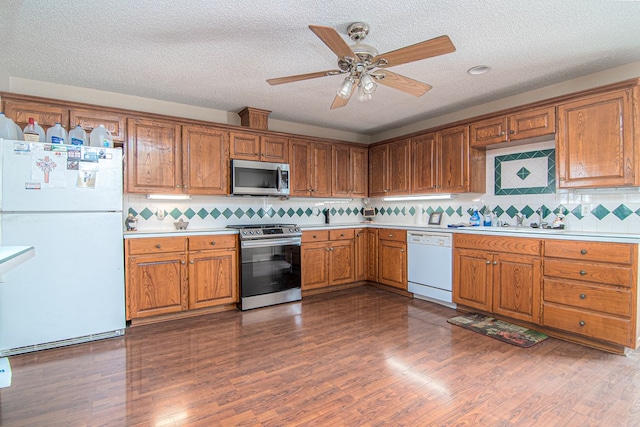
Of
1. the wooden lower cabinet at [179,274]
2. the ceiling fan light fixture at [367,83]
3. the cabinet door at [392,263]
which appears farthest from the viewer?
the cabinet door at [392,263]

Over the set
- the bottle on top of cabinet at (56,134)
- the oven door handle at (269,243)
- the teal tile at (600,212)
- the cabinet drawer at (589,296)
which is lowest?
the cabinet drawer at (589,296)

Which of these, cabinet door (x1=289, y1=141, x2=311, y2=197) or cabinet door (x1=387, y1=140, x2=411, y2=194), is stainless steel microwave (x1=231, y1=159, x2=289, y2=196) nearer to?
cabinet door (x1=289, y1=141, x2=311, y2=197)

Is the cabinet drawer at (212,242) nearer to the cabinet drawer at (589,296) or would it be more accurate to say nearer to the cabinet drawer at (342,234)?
the cabinet drawer at (342,234)

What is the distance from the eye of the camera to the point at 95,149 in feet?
9.70

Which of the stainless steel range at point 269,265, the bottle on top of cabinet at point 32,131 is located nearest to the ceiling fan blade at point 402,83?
the stainless steel range at point 269,265

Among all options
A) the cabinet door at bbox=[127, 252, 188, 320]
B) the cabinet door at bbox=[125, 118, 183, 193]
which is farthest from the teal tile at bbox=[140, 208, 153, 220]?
the cabinet door at bbox=[127, 252, 188, 320]

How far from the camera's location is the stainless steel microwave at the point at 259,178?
13.1ft

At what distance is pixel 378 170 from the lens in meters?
5.09

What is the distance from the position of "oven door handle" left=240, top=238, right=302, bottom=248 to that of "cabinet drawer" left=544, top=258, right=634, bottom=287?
2.70 meters

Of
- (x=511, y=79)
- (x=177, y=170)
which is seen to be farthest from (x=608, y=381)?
(x=177, y=170)

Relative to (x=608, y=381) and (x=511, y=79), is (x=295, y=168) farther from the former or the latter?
(x=608, y=381)

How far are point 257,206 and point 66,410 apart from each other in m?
2.96

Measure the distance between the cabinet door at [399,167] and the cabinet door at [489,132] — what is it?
961 millimetres

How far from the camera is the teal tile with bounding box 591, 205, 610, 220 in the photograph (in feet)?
10.0
